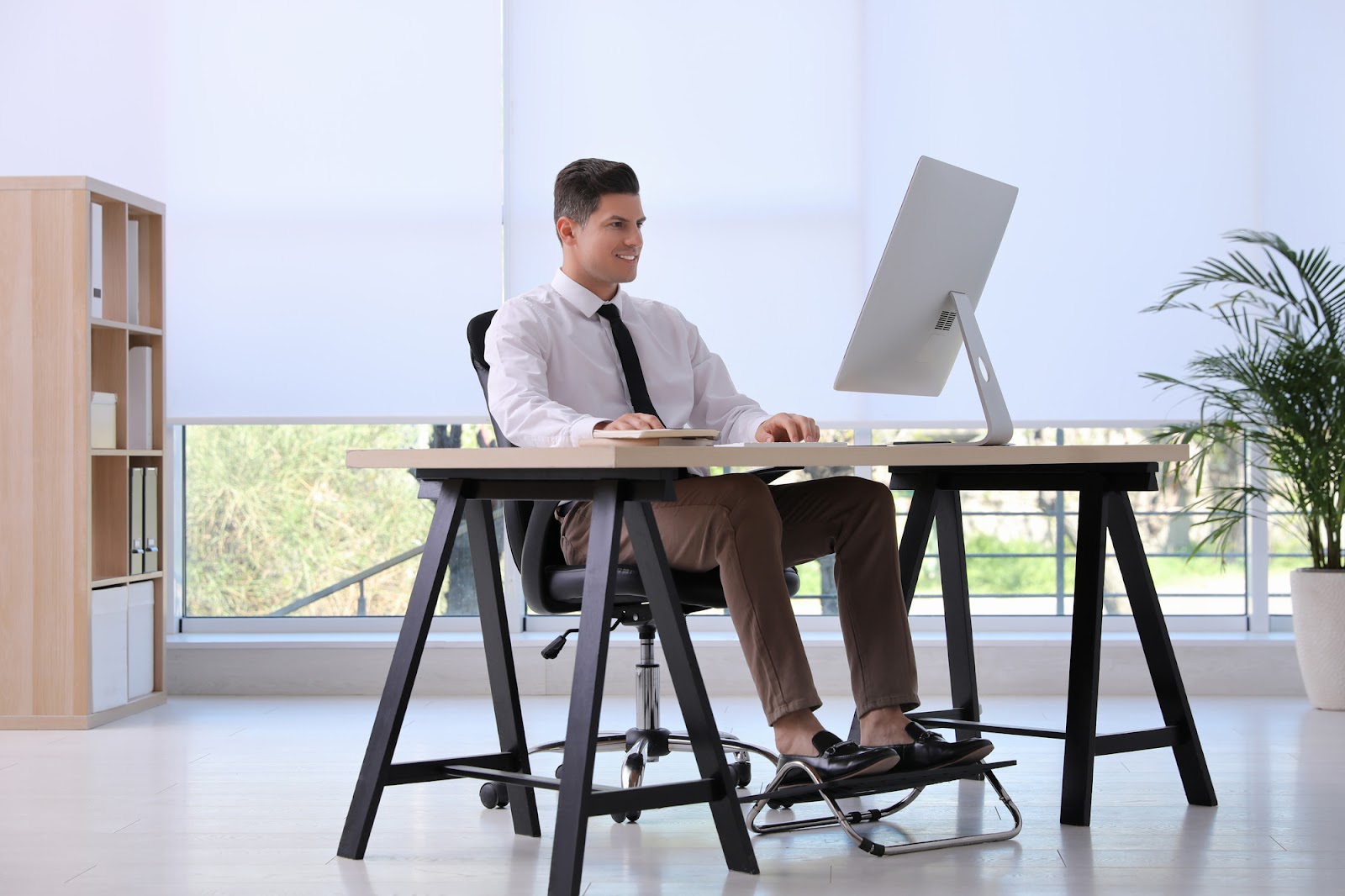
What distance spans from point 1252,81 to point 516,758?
3.32 metres

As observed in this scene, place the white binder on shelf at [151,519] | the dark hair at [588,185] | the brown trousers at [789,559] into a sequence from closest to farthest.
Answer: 1. the brown trousers at [789,559]
2. the dark hair at [588,185]
3. the white binder on shelf at [151,519]

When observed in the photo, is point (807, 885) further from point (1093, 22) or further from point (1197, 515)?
point (1093, 22)

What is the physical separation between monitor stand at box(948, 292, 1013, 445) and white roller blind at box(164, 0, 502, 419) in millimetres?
2259

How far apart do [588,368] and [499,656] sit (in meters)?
0.64

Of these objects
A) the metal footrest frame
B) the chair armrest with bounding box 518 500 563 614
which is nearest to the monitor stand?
the metal footrest frame

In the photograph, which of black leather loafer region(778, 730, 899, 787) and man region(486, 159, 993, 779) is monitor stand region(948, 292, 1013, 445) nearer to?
man region(486, 159, 993, 779)

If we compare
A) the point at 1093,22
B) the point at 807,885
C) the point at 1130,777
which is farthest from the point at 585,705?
the point at 1093,22

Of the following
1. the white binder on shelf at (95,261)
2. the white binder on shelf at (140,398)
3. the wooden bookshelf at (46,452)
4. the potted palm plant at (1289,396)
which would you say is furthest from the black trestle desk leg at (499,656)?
the potted palm plant at (1289,396)

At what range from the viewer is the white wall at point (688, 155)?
4367 mm

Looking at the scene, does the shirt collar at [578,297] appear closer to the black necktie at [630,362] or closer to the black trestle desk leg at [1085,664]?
the black necktie at [630,362]

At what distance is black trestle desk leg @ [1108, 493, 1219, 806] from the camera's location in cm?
260

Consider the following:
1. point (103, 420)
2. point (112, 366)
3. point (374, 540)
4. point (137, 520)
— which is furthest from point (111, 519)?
point (374, 540)

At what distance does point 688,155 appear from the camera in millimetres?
4469

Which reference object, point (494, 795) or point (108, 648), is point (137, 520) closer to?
point (108, 648)
